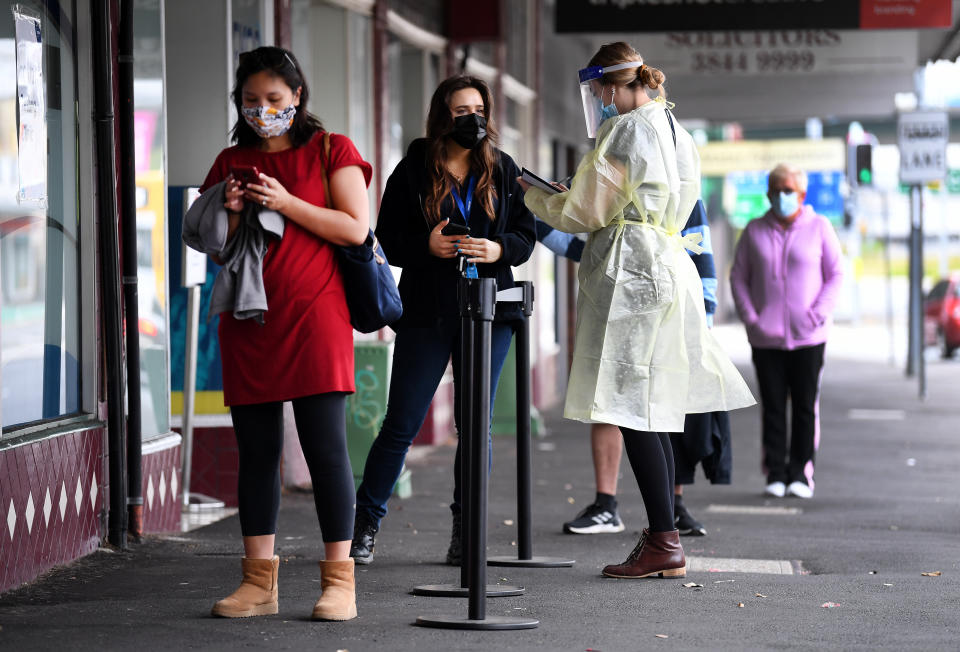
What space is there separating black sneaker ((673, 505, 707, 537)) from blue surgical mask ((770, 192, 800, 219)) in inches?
96.8

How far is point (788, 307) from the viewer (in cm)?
882

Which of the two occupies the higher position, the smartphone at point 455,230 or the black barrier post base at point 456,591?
the smartphone at point 455,230

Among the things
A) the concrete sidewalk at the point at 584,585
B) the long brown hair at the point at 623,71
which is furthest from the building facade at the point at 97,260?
the long brown hair at the point at 623,71

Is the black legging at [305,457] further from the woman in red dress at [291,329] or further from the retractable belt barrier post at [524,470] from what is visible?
the retractable belt barrier post at [524,470]

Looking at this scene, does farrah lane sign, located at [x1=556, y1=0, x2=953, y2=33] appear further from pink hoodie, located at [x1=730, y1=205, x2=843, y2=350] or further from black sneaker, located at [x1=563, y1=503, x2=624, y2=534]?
black sneaker, located at [x1=563, y1=503, x2=624, y2=534]

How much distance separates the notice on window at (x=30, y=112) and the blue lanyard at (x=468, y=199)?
165cm

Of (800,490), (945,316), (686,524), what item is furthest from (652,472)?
(945,316)

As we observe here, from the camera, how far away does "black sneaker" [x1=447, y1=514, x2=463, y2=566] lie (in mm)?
5914

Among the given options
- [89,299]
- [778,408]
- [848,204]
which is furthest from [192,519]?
[848,204]

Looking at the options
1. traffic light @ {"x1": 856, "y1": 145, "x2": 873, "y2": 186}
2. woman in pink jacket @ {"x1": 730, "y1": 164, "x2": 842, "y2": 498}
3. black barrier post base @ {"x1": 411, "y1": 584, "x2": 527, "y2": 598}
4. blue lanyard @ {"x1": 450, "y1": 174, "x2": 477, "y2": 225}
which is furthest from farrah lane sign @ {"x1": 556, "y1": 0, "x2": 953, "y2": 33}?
traffic light @ {"x1": 856, "y1": 145, "x2": 873, "y2": 186}

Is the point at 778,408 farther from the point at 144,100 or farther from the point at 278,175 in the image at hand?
the point at 278,175

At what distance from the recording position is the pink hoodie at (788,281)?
29.0 feet

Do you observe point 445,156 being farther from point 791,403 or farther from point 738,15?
point 738,15

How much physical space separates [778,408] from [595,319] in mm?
3728
